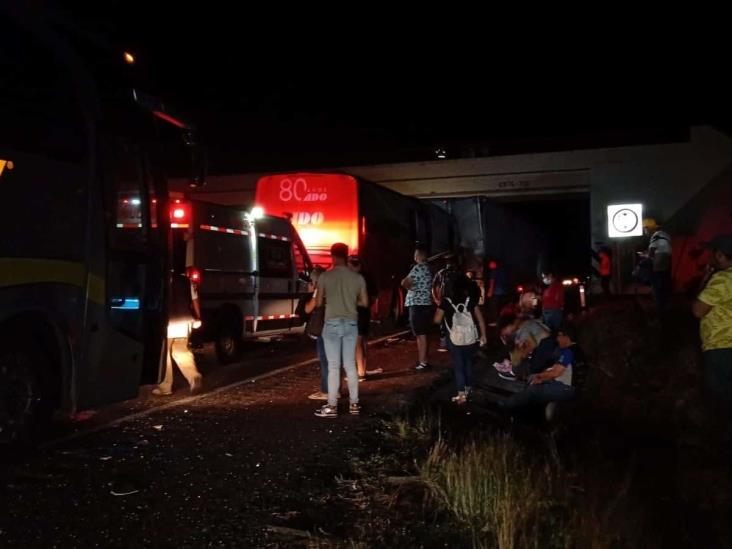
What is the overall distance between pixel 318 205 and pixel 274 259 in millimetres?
3464

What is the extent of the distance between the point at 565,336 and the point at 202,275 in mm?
5312

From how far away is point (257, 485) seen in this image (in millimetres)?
5344

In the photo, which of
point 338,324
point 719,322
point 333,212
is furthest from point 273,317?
point 719,322

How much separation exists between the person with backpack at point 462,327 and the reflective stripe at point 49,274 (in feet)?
12.1

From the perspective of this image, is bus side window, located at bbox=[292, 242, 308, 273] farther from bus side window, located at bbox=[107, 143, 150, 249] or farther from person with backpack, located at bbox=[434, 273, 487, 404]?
bus side window, located at bbox=[107, 143, 150, 249]

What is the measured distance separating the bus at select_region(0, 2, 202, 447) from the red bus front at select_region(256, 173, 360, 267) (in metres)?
8.59

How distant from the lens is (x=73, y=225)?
5922 millimetres

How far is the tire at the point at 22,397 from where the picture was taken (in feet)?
18.3

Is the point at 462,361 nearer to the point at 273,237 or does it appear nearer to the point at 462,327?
the point at 462,327

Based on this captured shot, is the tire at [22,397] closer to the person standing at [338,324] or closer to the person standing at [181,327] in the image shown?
the person standing at [181,327]

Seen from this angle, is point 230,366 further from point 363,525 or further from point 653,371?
point 363,525

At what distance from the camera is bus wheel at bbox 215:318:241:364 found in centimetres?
1117

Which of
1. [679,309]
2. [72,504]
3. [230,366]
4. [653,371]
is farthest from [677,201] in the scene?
[72,504]

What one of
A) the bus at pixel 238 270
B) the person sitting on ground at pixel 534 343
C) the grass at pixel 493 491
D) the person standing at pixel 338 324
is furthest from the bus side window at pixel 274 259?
the grass at pixel 493 491
